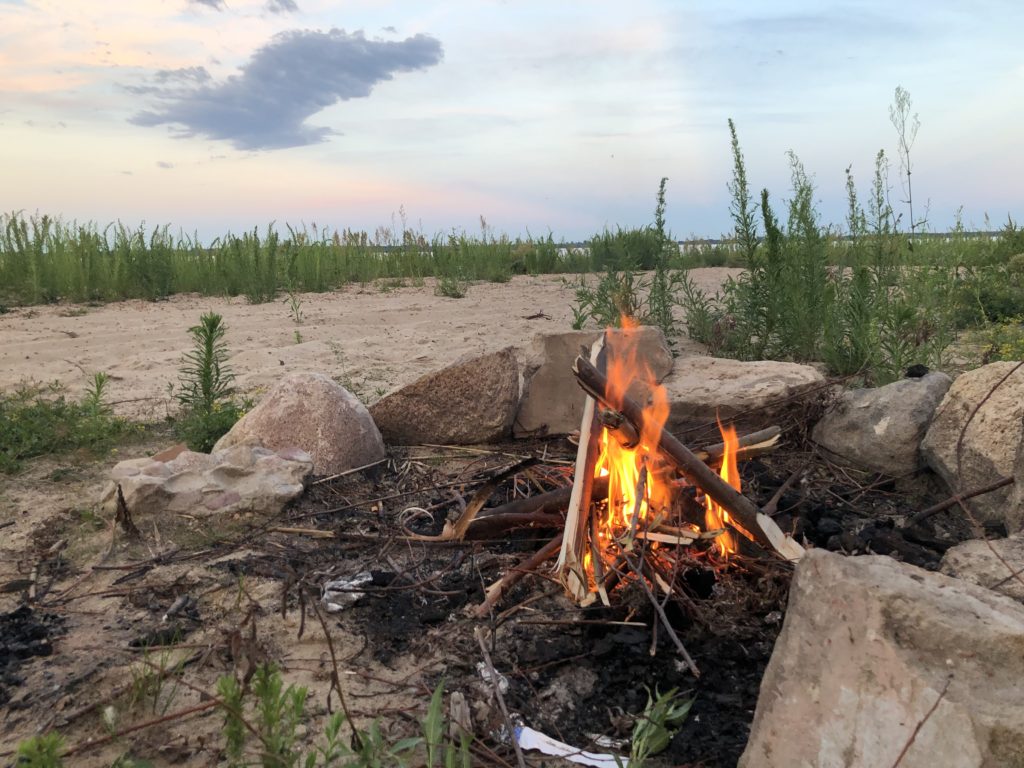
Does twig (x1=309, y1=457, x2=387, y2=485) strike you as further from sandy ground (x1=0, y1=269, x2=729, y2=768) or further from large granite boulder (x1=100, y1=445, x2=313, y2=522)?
sandy ground (x1=0, y1=269, x2=729, y2=768)

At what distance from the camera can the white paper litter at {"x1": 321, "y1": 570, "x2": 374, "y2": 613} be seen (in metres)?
2.98

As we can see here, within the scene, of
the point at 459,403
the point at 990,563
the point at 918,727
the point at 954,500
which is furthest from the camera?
the point at 459,403

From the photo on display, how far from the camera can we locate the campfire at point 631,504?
112 inches

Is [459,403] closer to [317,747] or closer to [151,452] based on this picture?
[151,452]

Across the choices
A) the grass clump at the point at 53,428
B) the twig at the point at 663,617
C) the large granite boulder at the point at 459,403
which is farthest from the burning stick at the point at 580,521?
the grass clump at the point at 53,428

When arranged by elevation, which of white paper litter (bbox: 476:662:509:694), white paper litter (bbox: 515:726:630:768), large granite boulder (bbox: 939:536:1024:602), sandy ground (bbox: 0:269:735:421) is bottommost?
white paper litter (bbox: 515:726:630:768)

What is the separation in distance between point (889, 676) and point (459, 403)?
129 inches

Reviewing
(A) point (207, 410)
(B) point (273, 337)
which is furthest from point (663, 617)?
(B) point (273, 337)

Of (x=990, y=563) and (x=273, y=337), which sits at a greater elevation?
(x=273, y=337)

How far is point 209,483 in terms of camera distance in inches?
156

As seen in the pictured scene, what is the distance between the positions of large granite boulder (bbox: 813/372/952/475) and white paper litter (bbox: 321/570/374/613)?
8.53 feet

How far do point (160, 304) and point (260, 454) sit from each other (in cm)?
675

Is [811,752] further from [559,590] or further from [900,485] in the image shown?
[900,485]

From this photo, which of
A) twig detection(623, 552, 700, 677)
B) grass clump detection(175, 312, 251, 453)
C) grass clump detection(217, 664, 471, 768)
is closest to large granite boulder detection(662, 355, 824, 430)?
twig detection(623, 552, 700, 677)
